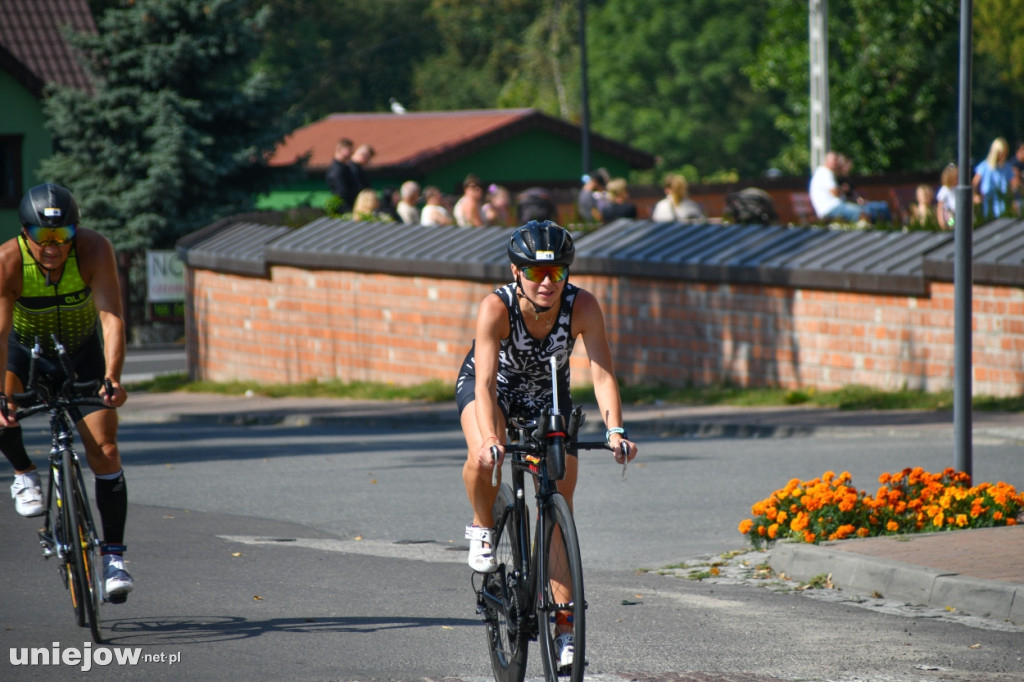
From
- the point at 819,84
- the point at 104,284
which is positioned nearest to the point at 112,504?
the point at 104,284

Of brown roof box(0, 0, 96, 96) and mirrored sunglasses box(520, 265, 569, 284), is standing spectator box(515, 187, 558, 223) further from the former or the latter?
brown roof box(0, 0, 96, 96)

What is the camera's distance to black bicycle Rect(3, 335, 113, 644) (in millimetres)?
5969

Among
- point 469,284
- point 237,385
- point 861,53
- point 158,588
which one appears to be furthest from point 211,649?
point 861,53

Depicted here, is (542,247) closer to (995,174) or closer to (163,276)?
(995,174)

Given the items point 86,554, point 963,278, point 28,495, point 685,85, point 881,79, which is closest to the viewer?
point 86,554

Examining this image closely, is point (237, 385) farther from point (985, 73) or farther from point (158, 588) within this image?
point (985, 73)

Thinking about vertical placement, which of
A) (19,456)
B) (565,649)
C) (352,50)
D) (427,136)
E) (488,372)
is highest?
(352,50)

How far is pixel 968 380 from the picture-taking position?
8.57 metres

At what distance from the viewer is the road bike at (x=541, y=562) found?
4.86m

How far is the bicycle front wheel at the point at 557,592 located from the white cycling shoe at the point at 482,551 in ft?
1.45

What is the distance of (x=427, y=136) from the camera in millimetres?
41344

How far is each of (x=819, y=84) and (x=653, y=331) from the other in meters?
11.8

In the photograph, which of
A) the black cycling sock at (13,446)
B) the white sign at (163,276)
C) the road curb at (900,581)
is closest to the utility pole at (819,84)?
the white sign at (163,276)

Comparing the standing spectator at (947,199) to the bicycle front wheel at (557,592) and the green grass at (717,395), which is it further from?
the bicycle front wheel at (557,592)
